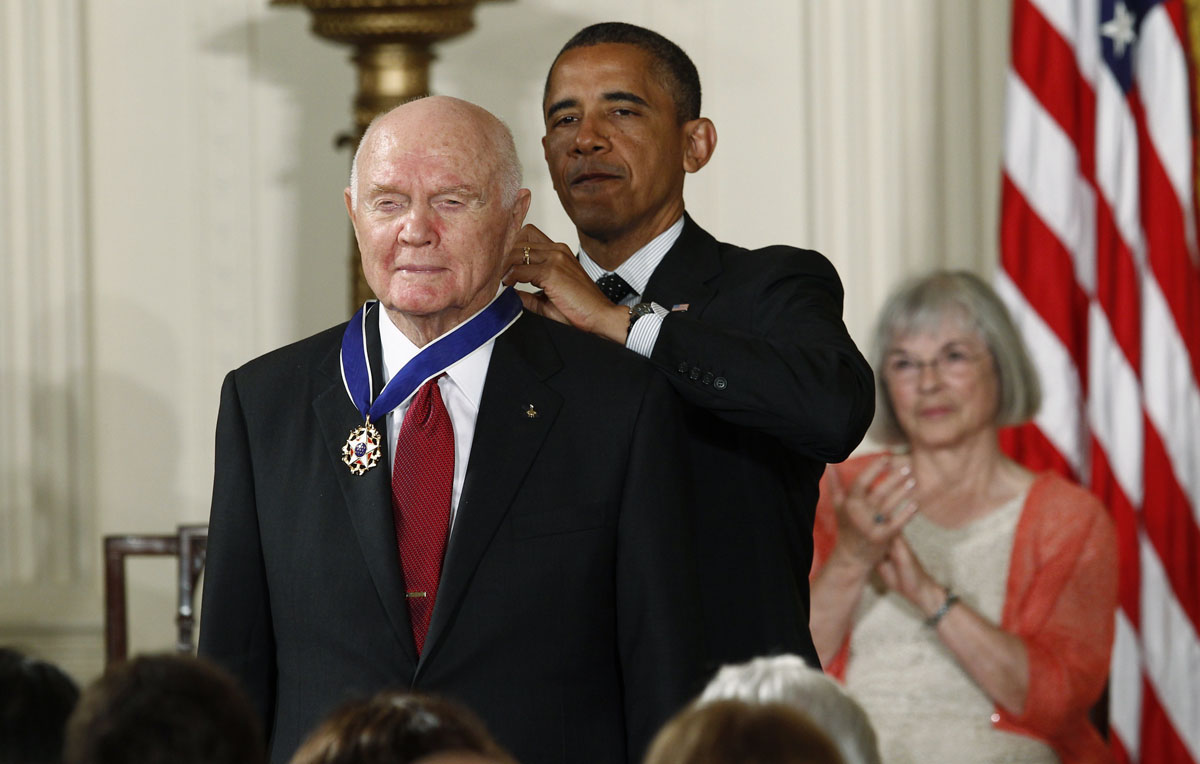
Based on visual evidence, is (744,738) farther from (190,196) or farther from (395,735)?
(190,196)

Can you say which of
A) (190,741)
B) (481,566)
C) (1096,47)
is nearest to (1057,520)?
(1096,47)

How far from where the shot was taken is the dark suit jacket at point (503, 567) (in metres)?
2.01

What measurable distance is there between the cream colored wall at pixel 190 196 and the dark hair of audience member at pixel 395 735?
160 inches

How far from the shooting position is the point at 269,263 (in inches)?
215

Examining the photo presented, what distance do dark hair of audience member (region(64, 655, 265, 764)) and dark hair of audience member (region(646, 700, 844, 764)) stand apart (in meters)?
0.32

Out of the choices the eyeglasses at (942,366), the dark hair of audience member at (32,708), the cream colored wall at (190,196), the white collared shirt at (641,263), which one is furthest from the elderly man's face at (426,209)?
the cream colored wall at (190,196)

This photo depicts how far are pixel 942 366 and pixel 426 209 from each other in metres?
1.93

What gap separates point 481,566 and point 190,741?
779mm

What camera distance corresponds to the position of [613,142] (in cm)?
254

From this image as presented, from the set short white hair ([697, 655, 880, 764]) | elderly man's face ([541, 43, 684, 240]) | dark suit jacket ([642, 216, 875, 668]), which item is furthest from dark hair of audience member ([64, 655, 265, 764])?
elderly man's face ([541, 43, 684, 240])

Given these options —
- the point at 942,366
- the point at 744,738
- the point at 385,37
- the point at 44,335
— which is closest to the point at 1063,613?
the point at 942,366

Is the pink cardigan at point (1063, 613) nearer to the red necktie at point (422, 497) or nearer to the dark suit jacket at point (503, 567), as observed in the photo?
the dark suit jacket at point (503, 567)

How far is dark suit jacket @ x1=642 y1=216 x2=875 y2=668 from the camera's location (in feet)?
7.16

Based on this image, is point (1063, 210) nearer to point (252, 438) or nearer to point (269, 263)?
point (269, 263)
